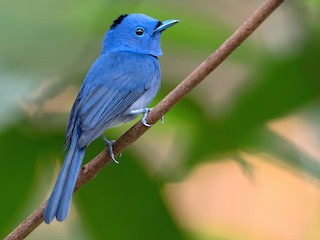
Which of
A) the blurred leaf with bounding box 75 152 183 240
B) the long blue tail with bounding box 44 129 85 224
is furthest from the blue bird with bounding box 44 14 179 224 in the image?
the blurred leaf with bounding box 75 152 183 240

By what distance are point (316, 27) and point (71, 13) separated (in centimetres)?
65

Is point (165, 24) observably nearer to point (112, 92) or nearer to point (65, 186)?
point (112, 92)

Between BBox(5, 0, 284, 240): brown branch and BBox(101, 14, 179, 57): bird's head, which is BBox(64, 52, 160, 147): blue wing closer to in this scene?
BBox(101, 14, 179, 57): bird's head

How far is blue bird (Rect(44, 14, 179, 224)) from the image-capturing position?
1.48 metres

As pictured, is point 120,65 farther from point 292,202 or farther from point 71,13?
point 292,202

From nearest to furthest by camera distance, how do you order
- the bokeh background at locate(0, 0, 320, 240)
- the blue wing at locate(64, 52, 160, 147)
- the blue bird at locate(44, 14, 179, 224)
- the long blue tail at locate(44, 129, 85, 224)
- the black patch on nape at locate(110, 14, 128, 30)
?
the long blue tail at locate(44, 129, 85, 224)
the blue bird at locate(44, 14, 179, 224)
the blue wing at locate(64, 52, 160, 147)
the bokeh background at locate(0, 0, 320, 240)
the black patch on nape at locate(110, 14, 128, 30)

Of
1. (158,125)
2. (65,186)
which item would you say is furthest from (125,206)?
(65,186)

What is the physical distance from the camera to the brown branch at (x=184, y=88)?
1.20 metres

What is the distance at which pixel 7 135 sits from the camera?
1735mm

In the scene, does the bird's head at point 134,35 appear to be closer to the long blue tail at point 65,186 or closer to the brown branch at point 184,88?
the long blue tail at point 65,186

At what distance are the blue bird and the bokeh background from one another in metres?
0.05

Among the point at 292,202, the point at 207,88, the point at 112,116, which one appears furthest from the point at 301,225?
the point at 112,116

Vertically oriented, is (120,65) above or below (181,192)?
above

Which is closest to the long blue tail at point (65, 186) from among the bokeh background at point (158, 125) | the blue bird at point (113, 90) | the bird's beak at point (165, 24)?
the blue bird at point (113, 90)
